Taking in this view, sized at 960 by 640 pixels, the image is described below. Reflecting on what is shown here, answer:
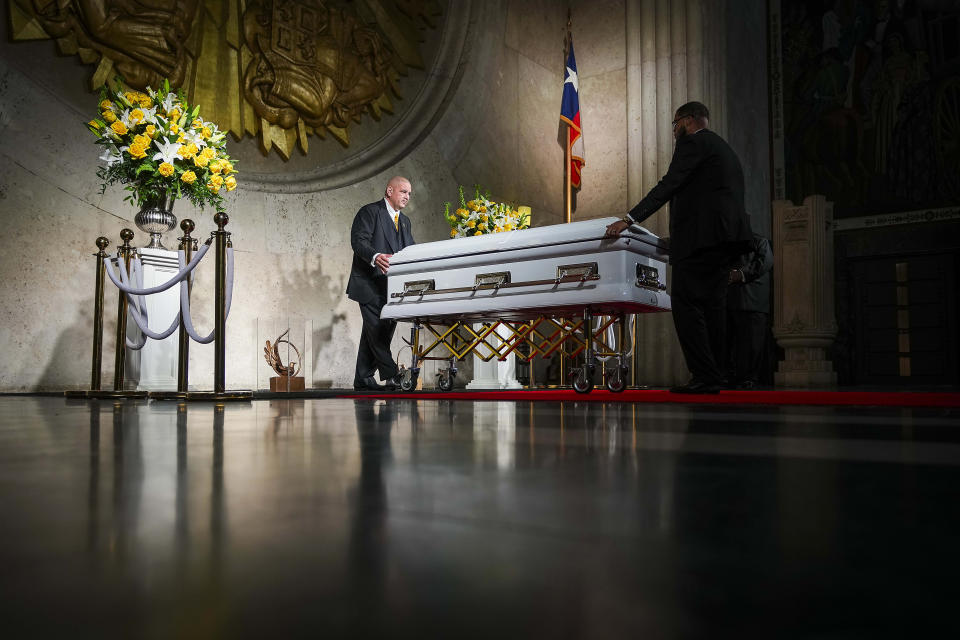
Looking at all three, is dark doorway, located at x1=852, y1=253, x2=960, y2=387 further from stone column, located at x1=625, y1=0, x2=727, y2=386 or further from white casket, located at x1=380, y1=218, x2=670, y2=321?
white casket, located at x1=380, y1=218, x2=670, y2=321

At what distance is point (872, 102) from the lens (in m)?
10.2

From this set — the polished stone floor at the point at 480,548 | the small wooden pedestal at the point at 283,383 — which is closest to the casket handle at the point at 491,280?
the small wooden pedestal at the point at 283,383

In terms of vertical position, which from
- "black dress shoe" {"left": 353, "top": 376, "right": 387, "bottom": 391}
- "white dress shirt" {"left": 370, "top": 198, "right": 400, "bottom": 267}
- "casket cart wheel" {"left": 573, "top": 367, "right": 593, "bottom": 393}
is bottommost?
"black dress shoe" {"left": 353, "top": 376, "right": 387, "bottom": 391}

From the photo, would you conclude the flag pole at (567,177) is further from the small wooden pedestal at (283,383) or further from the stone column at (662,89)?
the small wooden pedestal at (283,383)

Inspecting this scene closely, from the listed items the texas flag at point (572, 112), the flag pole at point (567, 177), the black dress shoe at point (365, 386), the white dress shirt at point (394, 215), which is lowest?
the black dress shoe at point (365, 386)

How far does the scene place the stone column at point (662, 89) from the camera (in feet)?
29.1

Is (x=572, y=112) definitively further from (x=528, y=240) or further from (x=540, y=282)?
(x=540, y=282)

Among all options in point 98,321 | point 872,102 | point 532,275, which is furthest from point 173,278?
point 872,102

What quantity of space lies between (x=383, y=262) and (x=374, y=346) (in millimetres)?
685

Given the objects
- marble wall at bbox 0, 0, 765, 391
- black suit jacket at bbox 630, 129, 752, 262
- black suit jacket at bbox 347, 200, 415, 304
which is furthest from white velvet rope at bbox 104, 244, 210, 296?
black suit jacket at bbox 630, 129, 752, 262

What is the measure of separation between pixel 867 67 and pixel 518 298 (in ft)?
28.9

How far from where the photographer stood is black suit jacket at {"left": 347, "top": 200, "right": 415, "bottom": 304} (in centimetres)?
532

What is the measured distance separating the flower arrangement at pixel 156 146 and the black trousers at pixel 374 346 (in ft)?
4.73

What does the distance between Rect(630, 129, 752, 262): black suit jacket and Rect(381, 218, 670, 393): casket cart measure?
1.07ft
